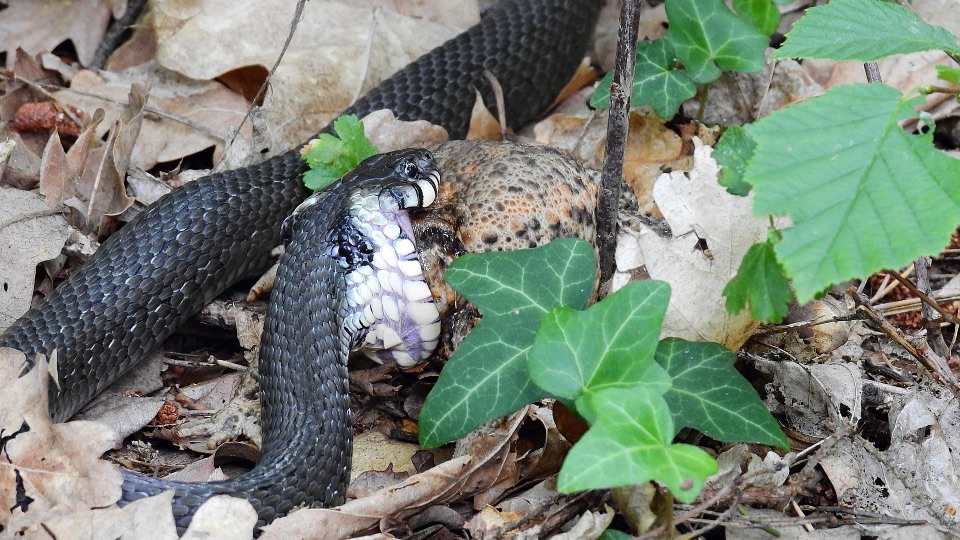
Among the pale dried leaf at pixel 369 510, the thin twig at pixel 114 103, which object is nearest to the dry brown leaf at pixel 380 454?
the pale dried leaf at pixel 369 510

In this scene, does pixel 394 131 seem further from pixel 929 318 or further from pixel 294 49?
pixel 929 318

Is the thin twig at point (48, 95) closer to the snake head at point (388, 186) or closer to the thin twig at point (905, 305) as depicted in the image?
the snake head at point (388, 186)

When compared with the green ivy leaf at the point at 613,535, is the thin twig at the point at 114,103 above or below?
above

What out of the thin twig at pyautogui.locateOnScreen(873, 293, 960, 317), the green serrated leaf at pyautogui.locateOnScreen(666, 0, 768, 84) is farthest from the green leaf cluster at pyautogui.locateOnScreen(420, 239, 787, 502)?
the green serrated leaf at pyautogui.locateOnScreen(666, 0, 768, 84)

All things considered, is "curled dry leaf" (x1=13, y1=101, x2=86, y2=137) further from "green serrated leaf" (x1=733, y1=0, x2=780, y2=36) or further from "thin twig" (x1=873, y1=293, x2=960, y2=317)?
"thin twig" (x1=873, y1=293, x2=960, y2=317)

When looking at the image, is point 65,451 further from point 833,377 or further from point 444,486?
point 833,377

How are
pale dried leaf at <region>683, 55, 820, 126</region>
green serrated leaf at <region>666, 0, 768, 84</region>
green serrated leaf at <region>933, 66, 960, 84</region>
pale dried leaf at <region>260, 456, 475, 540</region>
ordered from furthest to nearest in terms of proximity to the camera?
pale dried leaf at <region>683, 55, 820, 126</region>
green serrated leaf at <region>666, 0, 768, 84</region>
pale dried leaf at <region>260, 456, 475, 540</region>
green serrated leaf at <region>933, 66, 960, 84</region>

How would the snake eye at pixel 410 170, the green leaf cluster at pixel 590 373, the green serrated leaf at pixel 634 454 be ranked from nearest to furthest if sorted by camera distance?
1. the green serrated leaf at pixel 634 454
2. the green leaf cluster at pixel 590 373
3. the snake eye at pixel 410 170

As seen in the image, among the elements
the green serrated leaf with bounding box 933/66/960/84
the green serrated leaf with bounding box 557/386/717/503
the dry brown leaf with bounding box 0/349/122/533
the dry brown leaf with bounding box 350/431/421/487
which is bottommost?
the dry brown leaf with bounding box 350/431/421/487
